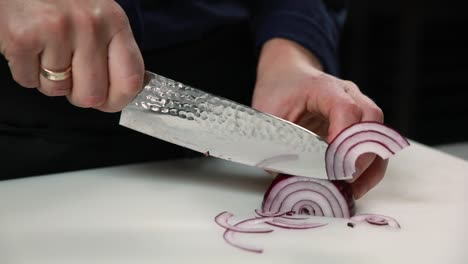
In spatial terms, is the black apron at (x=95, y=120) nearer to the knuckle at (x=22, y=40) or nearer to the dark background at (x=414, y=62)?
the knuckle at (x=22, y=40)

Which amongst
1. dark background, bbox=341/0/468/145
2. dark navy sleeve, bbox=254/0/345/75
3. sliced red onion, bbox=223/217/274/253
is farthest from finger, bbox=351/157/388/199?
dark background, bbox=341/0/468/145

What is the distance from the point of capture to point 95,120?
3.11ft

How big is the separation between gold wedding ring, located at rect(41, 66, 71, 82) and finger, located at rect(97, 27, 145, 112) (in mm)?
46

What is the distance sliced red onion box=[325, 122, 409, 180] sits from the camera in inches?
29.5

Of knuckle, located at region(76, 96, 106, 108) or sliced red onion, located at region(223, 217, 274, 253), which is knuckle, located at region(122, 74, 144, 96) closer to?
knuckle, located at region(76, 96, 106, 108)

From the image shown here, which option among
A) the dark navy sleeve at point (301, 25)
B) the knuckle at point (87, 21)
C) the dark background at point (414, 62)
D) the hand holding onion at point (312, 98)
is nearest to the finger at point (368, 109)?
the hand holding onion at point (312, 98)

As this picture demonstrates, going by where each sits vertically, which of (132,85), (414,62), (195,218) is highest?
(132,85)

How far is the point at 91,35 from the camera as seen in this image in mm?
672

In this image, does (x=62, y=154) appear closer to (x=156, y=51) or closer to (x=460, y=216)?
(x=156, y=51)

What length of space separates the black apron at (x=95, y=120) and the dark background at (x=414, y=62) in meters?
1.53

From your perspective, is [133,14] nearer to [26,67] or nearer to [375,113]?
[26,67]

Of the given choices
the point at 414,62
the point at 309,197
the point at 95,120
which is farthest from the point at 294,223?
the point at 414,62

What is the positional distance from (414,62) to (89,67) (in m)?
2.03

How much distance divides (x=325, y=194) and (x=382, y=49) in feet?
6.38
